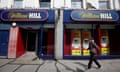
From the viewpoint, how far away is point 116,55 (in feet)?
Result: 39.2

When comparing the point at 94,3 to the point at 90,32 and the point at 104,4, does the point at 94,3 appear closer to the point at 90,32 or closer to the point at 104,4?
the point at 104,4

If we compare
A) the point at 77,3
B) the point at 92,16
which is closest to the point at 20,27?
the point at 77,3

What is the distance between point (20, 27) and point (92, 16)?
619 cm

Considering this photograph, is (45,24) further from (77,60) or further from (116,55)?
(116,55)

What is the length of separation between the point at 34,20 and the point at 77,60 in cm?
479

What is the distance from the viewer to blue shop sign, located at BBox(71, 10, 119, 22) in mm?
11945

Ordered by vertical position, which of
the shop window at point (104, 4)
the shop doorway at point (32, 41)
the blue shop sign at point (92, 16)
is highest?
the shop window at point (104, 4)

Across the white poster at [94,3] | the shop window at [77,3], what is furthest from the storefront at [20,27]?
the white poster at [94,3]

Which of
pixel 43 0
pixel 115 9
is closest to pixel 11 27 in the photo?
pixel 43 0

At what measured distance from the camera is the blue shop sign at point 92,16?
11.9 meters

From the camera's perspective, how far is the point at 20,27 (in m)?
12.7

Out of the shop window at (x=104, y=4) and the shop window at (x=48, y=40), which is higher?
the shop window at (x=104, y=4)

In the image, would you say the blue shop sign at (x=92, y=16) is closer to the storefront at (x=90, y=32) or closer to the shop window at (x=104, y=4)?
the storefront at (x=90, y=32)

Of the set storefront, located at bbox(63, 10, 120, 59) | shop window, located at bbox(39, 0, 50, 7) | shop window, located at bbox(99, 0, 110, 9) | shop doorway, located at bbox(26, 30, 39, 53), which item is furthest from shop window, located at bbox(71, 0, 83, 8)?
shop doorway, located at bbox(26, 30, 39, 53)
